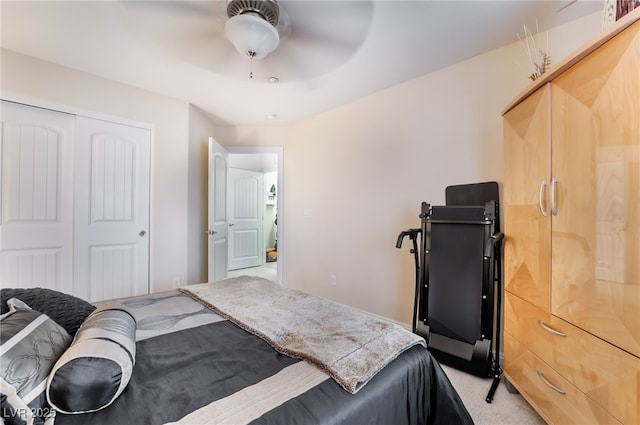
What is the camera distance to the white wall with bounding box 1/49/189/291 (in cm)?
239

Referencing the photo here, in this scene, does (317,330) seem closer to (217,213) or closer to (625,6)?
(625,6)

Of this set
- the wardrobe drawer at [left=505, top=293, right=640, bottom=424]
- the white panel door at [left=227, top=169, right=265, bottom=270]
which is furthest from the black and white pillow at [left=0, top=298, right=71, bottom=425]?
the white panel door at [left=227, top=169, right=265, bottom=270]

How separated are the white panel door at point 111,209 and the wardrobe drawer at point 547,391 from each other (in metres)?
3.33

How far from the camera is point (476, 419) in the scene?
1.52 m

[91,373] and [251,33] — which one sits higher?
[251,33]

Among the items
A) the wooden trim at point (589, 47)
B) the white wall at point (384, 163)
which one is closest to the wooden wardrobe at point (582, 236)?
the wooden trim at point (589, 47)

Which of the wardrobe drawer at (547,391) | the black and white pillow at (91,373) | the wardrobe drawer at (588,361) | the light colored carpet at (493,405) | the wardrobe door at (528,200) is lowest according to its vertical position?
the light colored carpet at (493,405)

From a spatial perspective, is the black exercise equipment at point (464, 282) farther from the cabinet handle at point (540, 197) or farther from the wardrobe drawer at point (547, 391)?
the cabinet handle at point (540, 197)

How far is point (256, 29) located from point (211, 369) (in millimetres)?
1780

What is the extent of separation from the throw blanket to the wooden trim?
140 cm

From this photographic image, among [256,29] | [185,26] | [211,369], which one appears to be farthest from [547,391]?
[185,26]

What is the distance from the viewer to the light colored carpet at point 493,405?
1524 millimetres

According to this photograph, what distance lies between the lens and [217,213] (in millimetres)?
3559

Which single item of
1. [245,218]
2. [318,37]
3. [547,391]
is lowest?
[547,391]
